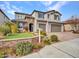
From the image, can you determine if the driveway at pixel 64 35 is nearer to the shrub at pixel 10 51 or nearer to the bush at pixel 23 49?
the bush at pixel 23 49

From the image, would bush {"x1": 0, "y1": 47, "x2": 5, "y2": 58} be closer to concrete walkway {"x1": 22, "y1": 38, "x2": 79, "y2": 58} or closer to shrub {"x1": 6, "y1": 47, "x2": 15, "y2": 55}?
shrub {"x1": 6, "y1": 47, "x2": 15, "y2": 55}

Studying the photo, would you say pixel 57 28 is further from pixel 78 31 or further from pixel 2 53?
pixel 2 53

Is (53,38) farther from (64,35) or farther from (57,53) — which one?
(57,53)

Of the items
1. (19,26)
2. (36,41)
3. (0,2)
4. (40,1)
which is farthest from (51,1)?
(19,26)

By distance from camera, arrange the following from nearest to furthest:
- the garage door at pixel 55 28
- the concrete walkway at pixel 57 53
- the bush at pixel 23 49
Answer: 1. the concrete walkway at pixel 57 53
2. the bush at pixel 23 49
3. the garage door at pixel 55 28

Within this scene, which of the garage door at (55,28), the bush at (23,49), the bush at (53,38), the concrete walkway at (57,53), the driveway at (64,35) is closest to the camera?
the concrete walkway at (57,53)

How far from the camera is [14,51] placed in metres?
4.37

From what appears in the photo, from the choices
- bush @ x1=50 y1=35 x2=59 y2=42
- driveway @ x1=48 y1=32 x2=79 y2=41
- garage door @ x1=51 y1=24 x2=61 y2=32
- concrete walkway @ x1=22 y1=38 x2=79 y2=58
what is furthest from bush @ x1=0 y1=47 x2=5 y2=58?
garage door @ x1=51 y1=24 x2=61 y2=32

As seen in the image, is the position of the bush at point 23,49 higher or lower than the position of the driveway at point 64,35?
lower

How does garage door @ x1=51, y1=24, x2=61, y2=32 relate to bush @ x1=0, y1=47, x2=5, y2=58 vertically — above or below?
above

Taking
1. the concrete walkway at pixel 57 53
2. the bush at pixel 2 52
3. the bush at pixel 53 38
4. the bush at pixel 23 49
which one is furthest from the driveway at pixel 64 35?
the bush at pixel 2 52

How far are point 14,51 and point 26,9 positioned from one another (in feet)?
8.33

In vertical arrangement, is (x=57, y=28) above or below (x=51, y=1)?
below

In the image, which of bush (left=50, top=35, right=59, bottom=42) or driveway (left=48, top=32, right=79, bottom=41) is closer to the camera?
bush (left=50, top=35, right=59, bottom=42)
